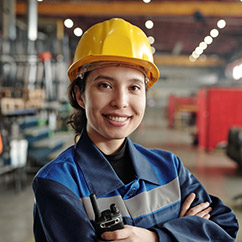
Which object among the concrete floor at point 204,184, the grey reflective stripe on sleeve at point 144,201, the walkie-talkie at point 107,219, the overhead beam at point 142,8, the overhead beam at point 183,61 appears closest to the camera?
the walkie-talkie at point 107,219

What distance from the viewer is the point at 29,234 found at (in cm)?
314

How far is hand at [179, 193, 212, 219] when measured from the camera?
1.20 meters

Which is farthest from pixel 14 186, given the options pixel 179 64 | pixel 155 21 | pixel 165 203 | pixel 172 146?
pixel 179 64

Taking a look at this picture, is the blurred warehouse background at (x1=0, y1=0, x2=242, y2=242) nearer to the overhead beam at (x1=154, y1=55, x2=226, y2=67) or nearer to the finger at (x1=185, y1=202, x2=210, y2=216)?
the overhead beam at (x1=154, y1=55, x2=226, y2=67)

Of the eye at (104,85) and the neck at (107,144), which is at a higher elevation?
the eye at (104,85)

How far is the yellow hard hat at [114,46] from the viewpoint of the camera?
1.07m

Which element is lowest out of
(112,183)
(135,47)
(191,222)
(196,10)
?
(191,222)

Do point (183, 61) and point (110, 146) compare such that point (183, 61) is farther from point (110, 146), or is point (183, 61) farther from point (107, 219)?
point (107, 219)

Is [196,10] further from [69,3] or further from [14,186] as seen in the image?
[14,186]

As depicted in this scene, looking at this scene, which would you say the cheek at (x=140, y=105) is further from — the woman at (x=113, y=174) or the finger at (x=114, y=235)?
the finger at (x=114, y=235)

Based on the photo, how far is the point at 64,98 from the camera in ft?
30.9

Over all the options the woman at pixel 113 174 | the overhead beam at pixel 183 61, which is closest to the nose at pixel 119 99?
the woman at pixel 113 174

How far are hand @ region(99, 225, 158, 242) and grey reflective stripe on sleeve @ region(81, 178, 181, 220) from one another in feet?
0.25

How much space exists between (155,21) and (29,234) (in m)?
10.2
